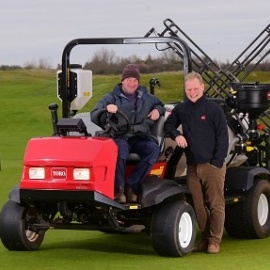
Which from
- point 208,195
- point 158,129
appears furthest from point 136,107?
point 208,195

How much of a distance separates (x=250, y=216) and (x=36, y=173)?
249cm

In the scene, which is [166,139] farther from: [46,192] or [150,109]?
[46,192]

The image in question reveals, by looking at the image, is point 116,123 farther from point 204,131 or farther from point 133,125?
point 204,131

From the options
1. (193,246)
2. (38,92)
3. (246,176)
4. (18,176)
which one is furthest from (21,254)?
(38,92)

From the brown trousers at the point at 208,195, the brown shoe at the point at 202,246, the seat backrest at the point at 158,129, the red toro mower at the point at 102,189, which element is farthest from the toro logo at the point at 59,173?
the brown shoe at the point at 202,246

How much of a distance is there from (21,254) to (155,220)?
48.8 inches

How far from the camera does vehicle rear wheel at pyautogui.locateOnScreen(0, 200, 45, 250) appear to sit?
8.55 m

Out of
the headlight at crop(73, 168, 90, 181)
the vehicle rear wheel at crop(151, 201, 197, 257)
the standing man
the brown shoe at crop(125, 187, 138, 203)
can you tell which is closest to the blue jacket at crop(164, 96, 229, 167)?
the standing man

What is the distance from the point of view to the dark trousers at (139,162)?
816 centimetres

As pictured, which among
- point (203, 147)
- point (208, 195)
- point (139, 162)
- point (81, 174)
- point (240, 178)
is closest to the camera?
point (81, 174)

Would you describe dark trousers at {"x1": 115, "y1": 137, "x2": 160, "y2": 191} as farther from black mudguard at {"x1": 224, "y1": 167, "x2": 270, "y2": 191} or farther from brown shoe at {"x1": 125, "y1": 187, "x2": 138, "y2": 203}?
black mudguard at {"x1": 224, "y1": 167, "x2": 270, "y2": 191}

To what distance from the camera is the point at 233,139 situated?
32.0ft

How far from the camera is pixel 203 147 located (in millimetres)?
8625

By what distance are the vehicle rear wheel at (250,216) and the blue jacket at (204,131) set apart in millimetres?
1166
